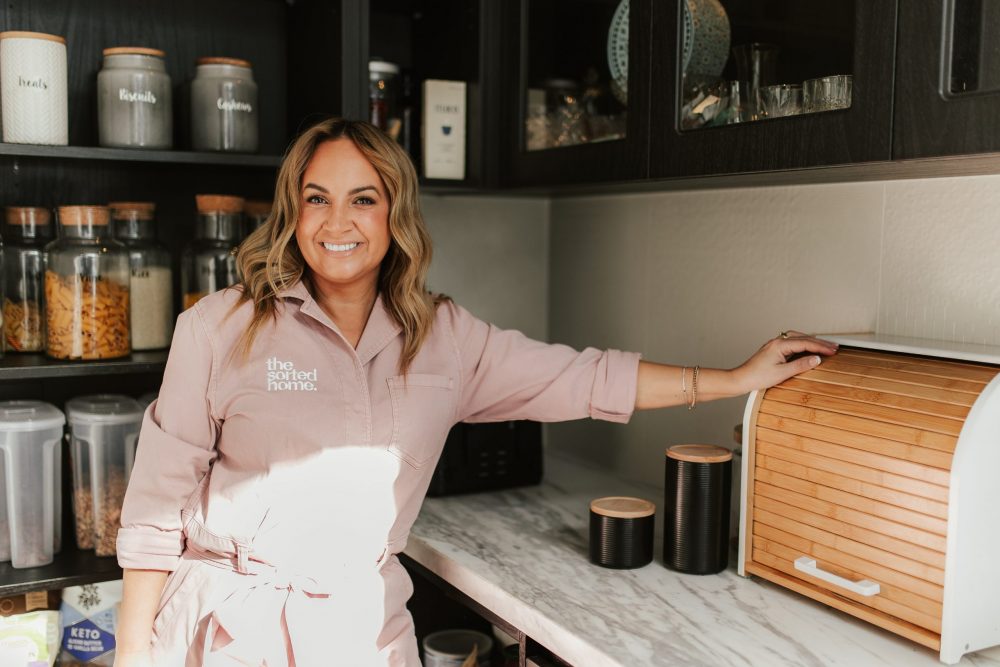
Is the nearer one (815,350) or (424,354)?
(815,350)

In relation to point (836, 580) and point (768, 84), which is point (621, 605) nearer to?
point (836, 580)

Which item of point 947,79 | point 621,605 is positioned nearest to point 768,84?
point 947,79

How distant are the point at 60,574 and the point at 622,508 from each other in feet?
3.69

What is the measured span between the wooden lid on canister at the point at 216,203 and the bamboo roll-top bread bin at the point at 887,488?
117 centimetres

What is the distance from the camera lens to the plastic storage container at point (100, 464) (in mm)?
1919

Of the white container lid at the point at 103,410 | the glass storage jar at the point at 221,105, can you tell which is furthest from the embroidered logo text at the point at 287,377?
the glass storage jar at the point at 221,105

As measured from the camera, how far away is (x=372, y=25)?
233cm

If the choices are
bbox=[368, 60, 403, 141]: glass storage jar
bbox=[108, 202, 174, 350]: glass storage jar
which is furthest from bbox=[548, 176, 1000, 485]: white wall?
bbox=[108, 202, 174, 350]: glass storage jar

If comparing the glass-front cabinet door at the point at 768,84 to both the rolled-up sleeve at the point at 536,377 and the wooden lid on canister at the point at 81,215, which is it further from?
the wooden lid on canister at the point at 81,215

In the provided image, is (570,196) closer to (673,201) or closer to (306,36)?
(673,201)

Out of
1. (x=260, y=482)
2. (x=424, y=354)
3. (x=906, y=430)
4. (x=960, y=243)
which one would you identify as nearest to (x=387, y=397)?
(x=424, y=354)

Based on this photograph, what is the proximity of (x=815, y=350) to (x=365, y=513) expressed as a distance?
0.82 meters

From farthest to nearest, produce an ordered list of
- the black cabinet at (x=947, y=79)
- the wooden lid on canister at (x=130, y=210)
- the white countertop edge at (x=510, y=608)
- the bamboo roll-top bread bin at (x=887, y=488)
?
the wooden lid on canister at (x=130, y=210) → the white countertop edge at (x=510, y=608) → the bamboo roll-top bread bin at (x=887, y=488) → the black cabinet at (x=947, y=79)

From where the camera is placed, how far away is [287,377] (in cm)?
159
